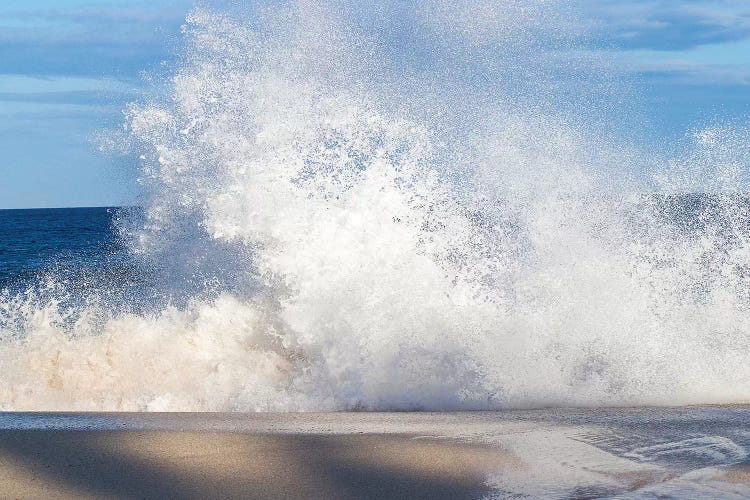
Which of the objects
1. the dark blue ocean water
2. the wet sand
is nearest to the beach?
the wet sand

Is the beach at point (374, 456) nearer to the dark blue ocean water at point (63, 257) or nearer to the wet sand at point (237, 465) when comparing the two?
the wet sand at point (237, 465)

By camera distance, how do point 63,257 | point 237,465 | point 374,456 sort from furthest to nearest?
point 63,257 → point 374,456 → point 237,465

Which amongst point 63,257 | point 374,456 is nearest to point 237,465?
point 374,456

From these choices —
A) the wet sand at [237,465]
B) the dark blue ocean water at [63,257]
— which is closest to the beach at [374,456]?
the wet sand at [237,465]

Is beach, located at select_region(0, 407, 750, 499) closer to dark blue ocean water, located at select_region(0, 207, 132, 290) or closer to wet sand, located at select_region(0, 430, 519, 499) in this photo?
wet sand, located at select_region(0, 430, 519, 499)

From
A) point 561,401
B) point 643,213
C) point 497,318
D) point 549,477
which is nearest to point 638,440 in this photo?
point 549,477

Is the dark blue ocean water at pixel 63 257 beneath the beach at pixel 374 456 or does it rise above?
above

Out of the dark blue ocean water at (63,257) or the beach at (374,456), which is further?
the dark blue ocean water at (63,257)

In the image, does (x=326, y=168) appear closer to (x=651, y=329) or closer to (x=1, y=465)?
(x=651, y=329)

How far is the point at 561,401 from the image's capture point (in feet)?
24.7

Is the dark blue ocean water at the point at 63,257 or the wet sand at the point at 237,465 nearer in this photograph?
the wet sand at the point at 237,465

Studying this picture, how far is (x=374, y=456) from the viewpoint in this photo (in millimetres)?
5242

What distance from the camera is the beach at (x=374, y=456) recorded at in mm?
4574

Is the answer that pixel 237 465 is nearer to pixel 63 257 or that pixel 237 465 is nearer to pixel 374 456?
pixel 374 456
